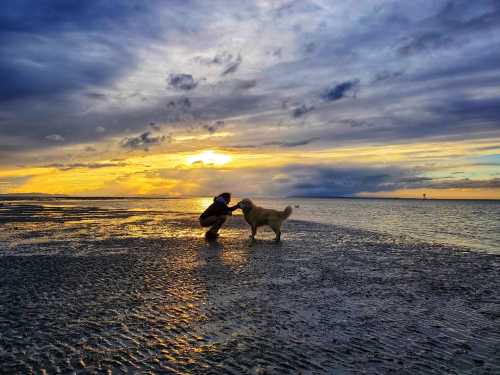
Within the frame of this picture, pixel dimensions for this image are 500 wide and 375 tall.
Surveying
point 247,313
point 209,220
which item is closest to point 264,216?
point 209,220

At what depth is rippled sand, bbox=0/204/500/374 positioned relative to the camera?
5879mm

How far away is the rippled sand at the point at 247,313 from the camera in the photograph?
588cm

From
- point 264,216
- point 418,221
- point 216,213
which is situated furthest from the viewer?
point 418,221

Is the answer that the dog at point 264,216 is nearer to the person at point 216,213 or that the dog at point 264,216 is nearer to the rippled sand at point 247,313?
the person at point 216,213

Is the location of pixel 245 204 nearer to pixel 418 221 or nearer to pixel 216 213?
pixel 216 213

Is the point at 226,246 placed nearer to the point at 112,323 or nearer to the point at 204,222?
the point at 204,222

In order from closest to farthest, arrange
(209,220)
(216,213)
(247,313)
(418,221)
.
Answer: (247,313)
(216,213)
(209,220)
(418,221)

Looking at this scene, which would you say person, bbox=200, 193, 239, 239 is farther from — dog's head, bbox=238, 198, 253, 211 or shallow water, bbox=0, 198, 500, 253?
shallow water, bbox=0, 198, 500, 253

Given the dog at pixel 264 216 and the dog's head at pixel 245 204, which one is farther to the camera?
the dog's head at pixel 245 204

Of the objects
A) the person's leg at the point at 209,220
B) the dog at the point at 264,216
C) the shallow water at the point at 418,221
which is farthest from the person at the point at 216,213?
the shallow water at the point at 418,221

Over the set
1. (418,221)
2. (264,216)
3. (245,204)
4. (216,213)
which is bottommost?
(418,221)

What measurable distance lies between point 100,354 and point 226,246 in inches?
503

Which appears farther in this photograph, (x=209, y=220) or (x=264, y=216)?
(x=209, y=220)

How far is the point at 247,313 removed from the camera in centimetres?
822
